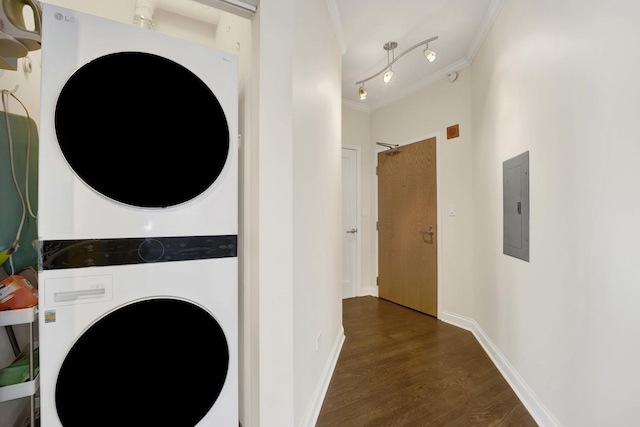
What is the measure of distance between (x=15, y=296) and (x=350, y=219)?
10.2 ft

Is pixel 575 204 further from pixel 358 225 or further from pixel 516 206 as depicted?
pixel 358 225

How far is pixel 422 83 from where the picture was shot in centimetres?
304

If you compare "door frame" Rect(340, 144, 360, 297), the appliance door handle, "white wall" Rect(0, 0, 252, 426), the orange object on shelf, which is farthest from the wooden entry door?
the orange object on shelf

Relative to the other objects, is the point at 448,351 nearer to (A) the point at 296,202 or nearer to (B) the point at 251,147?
(A) the point at 296,202

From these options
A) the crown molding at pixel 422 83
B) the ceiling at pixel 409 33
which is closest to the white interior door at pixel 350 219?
the crown molding at pixel 422 83

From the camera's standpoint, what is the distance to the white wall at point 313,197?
4.12ft

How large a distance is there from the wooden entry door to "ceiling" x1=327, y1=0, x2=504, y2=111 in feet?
2.54

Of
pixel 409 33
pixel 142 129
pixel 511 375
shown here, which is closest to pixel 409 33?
pixel 409 33

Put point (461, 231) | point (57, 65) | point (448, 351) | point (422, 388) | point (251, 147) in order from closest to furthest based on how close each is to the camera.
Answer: point (57, 65)
point (251, 147)
point (422, 388)
point (448, 351)
point (461, 231)

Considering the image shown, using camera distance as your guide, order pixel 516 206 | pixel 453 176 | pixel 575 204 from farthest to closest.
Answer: pixel 453 176 → pixel 516 206 → pixel 575 204

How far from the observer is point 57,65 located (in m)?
0.73

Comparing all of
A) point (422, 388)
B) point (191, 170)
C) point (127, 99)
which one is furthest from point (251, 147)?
point (422, 388)

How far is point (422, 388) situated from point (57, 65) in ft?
7.69

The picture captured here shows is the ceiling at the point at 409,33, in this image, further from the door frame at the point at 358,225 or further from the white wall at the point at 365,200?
the door frame at the point at 358,225
